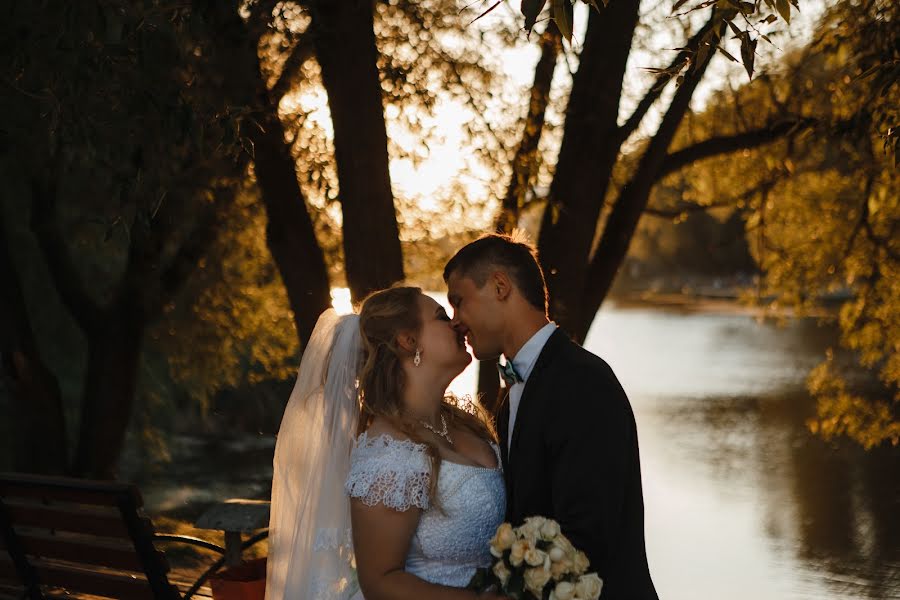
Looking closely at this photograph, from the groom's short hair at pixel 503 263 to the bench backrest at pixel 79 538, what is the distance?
71.4 inches

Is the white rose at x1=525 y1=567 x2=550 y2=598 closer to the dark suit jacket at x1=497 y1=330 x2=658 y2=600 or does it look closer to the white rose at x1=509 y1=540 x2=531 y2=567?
the white rose at x1=509 y1=540 x2=531 y2=567

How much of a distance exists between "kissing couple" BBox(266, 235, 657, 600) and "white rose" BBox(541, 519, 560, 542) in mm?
110

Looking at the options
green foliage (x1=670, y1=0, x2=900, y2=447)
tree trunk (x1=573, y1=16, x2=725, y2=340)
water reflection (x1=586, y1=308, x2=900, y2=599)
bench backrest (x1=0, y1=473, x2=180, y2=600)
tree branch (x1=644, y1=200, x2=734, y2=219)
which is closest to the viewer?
bench backrest (x1=0, y1=473, x2=180, y2=600)

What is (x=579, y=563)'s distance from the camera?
110 inches

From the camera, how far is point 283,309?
532 inches

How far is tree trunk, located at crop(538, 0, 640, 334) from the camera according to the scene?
19.6ft

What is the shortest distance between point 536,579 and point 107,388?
9.05 m

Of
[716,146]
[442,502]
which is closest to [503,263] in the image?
[442,502]

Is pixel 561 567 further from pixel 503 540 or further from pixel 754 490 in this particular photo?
pixel 754 490

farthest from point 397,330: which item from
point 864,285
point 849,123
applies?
point 864,285

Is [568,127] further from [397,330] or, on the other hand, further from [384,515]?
[384,515]

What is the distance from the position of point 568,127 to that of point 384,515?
3500 mm

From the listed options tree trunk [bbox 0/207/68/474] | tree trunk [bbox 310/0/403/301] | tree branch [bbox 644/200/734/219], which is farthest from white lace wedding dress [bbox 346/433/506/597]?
tree trunk [bbox 0/207/68/474]

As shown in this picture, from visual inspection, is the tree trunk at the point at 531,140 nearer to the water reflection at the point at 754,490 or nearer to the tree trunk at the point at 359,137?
the tree trunk at the point at 359,137
